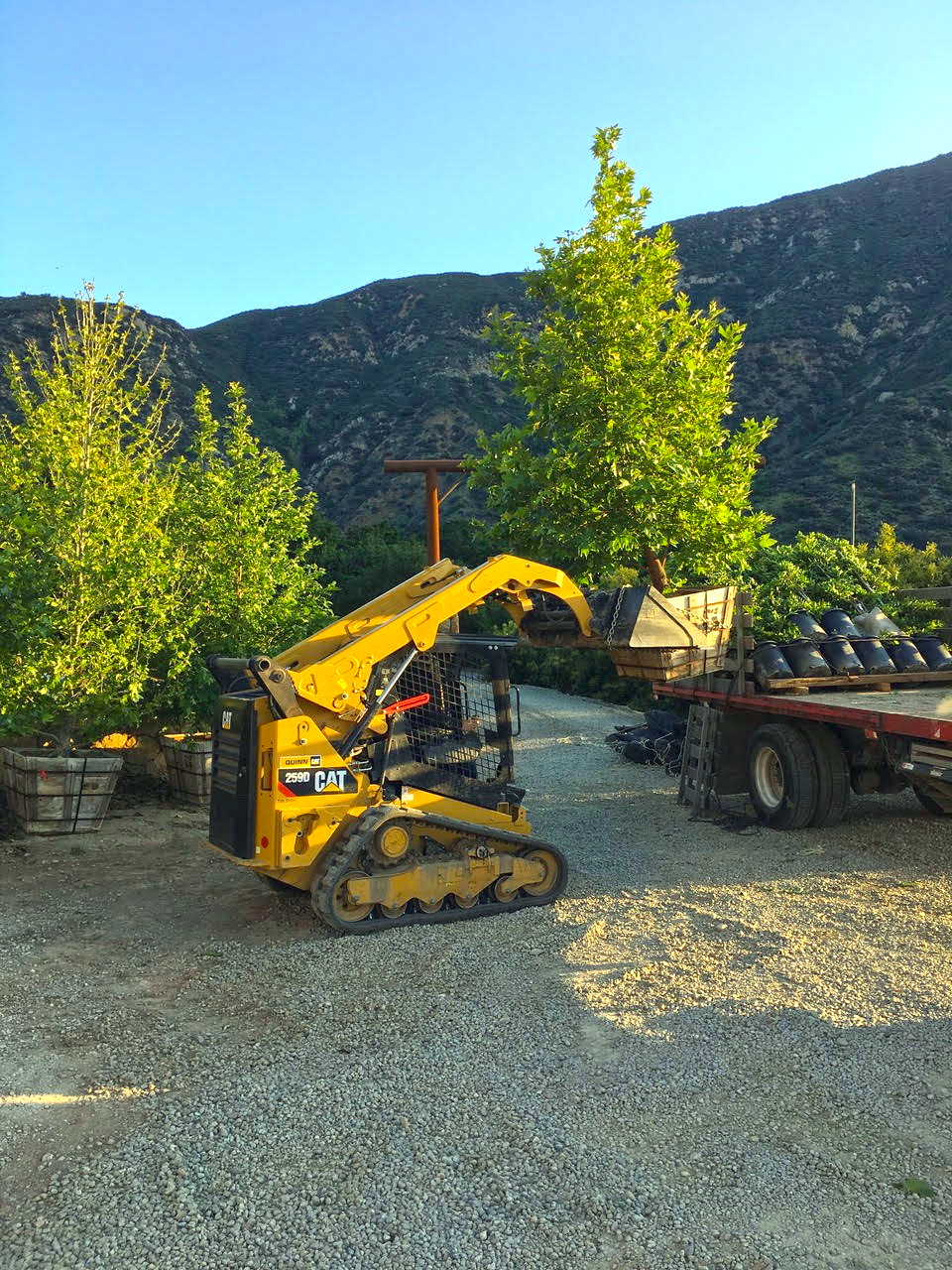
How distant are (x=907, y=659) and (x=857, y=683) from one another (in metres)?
0.67

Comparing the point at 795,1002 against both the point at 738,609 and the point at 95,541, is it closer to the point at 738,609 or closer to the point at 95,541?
the point at 738,609

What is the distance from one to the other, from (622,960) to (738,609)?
4.70 m

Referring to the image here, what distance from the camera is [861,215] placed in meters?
66.4

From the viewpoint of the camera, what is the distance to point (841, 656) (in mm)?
9961

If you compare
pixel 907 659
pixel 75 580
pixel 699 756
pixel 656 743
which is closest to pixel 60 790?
pixel 75 580

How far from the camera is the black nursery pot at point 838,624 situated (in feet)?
34.8

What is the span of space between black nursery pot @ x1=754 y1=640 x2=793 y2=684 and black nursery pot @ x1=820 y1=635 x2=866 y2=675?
47 cm

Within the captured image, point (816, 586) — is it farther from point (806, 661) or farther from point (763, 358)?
point (763, 358)

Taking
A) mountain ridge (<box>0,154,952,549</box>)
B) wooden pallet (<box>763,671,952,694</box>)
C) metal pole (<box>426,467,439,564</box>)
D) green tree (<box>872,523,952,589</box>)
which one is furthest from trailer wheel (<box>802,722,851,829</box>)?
mountain ridge (<box>0,154,952,549</box>)

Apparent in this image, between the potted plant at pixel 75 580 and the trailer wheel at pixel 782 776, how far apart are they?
654 cm

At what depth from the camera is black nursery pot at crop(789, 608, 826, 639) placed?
34.0ft

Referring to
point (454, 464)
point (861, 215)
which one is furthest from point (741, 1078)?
point (861, 215)

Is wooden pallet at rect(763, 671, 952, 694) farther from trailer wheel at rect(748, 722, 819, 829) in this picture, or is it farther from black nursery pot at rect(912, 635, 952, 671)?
trailer wheel at rect(748, 722, 819, 829)

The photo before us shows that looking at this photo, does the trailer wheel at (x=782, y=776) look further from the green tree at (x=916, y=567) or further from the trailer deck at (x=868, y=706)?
the green tree at (x=916, y=567)
